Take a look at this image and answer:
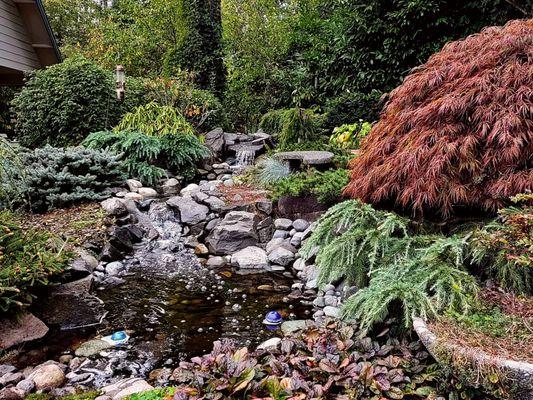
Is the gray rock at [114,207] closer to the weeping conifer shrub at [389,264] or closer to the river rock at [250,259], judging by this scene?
the river rock at [250,259]

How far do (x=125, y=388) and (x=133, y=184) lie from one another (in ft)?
14.9

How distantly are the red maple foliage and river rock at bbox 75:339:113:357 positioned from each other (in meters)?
2.28

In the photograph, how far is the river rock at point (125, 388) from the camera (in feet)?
7.46

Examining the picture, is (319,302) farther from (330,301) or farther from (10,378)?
(10,378)

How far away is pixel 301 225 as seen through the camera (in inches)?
199

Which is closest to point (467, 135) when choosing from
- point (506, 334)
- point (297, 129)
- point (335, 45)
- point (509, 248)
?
point (509, 248)

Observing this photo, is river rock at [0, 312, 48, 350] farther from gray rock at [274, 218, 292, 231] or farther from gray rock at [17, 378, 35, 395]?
gray rock at [274, 218, 292, 231]

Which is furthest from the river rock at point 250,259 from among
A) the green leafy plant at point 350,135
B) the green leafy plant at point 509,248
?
the green leafy plant at point 350,135

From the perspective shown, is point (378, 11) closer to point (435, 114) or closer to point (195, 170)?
point (195, 170)

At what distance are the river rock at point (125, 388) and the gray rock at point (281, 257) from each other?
7.61 feet

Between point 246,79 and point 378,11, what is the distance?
382 centimetres

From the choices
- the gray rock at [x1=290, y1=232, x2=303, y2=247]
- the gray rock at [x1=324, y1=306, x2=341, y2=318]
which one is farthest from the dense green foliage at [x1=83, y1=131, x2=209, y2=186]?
the gray rock at [x1=324, y1=306, x2=341, y2=318]

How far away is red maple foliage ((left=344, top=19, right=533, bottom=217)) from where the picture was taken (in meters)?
2.79

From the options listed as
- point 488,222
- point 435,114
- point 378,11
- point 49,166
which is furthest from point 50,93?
point 488,222
